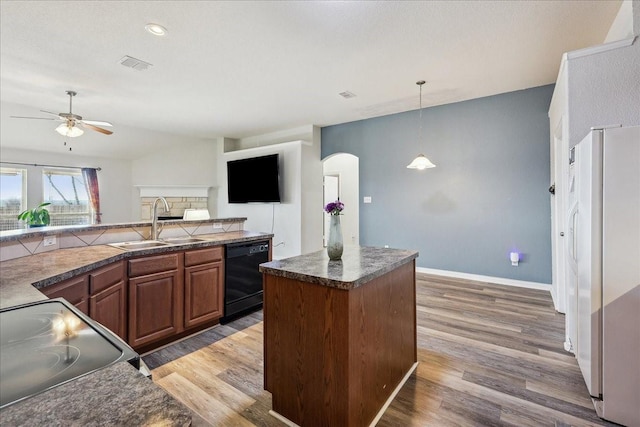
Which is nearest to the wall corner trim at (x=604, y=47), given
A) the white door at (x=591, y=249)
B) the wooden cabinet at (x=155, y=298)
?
the white door at (x=591, y=249)

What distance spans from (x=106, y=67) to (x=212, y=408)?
143 inches

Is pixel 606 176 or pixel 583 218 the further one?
pixel 583 218

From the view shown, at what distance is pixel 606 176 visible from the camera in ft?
5.64

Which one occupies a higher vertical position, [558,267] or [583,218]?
[583,218]

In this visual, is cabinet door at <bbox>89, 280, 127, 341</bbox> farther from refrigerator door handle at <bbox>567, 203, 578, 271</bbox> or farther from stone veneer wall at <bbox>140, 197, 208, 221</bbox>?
stone veneer wall at <bbox>140, 197, 208, 221</bbox>

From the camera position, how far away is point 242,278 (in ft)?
10.5

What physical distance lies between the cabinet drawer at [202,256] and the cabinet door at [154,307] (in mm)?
125

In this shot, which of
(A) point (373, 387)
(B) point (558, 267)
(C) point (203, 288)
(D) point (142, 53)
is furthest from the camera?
(B) point (558, 267)

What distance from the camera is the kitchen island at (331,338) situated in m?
1.50

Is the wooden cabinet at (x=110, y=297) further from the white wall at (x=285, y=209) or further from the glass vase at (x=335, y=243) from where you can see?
the white wall at (x=285, y=209)

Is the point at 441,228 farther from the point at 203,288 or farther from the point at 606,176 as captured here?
the point at 203,288

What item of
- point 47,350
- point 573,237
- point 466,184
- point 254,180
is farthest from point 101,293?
point 466,184

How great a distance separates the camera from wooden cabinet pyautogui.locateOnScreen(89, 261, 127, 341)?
2006 millimetres

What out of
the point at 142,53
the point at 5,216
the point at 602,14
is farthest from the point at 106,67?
the point at 602,14
